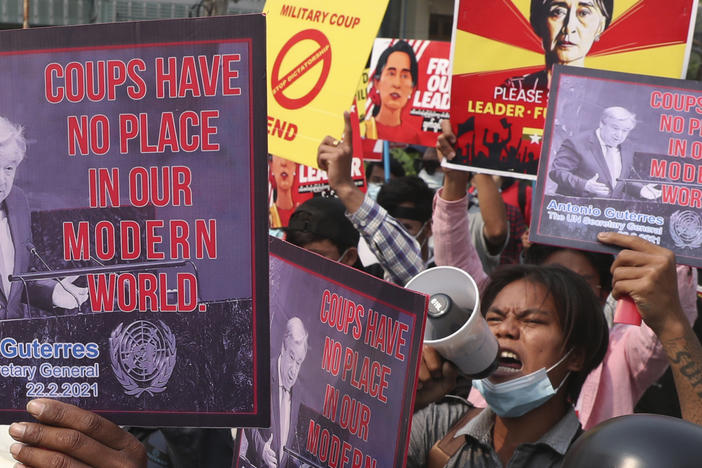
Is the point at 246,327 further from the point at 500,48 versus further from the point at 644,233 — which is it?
the point at 500,48

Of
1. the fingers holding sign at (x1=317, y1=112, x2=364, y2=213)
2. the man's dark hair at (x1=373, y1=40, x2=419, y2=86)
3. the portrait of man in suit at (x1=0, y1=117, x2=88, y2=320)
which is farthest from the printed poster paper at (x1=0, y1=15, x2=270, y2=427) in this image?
the man's dark hair at (x1=373, y1=40, x2=419, y2=86)

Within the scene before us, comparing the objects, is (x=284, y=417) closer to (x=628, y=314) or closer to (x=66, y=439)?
(x=66, y=439)

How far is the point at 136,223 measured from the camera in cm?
183

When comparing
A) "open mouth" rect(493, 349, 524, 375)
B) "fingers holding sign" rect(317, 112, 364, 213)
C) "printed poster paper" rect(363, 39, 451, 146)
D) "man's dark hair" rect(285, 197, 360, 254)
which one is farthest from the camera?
"printed poster paper" rect(363, 39, 451, 146)

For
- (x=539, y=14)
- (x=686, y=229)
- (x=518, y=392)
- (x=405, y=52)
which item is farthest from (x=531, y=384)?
(x=405, y=52)

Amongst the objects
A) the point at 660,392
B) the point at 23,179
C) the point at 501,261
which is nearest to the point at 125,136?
the point at 23,179

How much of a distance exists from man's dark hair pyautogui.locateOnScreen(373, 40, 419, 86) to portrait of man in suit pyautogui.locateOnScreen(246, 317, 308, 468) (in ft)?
14.1

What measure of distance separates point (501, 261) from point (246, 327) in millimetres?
3557

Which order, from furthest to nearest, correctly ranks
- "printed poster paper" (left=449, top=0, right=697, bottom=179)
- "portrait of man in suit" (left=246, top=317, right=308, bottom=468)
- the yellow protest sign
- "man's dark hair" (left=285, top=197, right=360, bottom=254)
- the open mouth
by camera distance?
"man's dark hair" (left=285, top=197, right=360, bottom=254) → the yellow protest sign → "printed poster paper" (left=449, top=0, right=697, bottom=179) → the open mouth → "portrait of man in suit" (left=246, top=317, right=308, bottom=468)

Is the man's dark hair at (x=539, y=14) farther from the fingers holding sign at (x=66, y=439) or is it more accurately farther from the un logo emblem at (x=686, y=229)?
the fingers holding sign at (x=66, y=439)

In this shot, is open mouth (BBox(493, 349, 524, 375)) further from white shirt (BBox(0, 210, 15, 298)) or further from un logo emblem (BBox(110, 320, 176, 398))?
white shirt (BBox(0, 210, 15, 298))

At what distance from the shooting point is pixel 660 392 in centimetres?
415

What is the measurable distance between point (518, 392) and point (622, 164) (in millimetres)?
786

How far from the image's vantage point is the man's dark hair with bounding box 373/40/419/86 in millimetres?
6305
